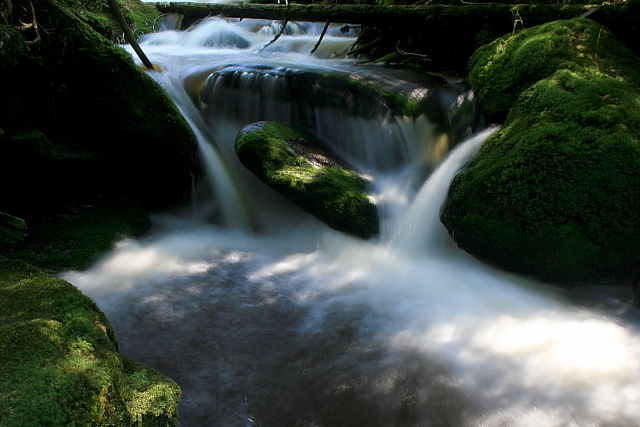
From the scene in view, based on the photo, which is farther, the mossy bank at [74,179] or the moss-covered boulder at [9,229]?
the moss-covered boulder at [9,229]

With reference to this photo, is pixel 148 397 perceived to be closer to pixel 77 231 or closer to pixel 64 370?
pixel 64 370

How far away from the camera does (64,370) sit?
2.10 meters

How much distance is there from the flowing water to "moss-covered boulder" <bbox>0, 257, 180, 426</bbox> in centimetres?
58

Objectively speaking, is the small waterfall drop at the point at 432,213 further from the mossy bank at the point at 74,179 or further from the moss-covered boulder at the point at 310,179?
the mossy bank at the point at 74,179

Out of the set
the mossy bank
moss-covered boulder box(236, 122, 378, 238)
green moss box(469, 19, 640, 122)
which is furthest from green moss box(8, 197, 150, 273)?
green moss box(469, 19, 640, 122)

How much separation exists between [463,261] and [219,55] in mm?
6982

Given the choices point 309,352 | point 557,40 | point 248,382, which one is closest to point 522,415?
point 309,352

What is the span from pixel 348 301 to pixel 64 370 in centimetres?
264

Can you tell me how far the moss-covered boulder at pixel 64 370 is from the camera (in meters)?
1.93

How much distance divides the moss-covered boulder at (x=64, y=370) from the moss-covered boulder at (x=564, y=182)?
131 inches

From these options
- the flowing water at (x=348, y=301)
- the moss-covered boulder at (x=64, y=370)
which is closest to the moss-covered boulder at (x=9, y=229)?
the flowing water at (x=348, y=301)

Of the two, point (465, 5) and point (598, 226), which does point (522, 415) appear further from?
point (465, 5)

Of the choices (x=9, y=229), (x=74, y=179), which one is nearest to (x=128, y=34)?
(x=74, y=179)

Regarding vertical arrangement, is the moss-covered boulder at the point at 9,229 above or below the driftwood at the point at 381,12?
below
